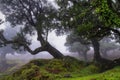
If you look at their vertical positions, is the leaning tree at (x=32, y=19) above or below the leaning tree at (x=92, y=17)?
above

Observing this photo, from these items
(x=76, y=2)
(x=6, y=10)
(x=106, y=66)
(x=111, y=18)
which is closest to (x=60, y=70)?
(x=106, y=66)

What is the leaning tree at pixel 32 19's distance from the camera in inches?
1663

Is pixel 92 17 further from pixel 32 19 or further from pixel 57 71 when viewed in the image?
pixel 32 19

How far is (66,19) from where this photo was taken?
121 feet

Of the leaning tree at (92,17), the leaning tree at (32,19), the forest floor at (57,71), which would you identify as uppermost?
the leaning tree at (32,19)

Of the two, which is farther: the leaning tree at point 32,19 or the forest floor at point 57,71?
the leaning tree at point 32,19

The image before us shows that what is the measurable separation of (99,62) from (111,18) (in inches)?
678

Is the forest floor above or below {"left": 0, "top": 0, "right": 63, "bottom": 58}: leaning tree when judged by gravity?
below

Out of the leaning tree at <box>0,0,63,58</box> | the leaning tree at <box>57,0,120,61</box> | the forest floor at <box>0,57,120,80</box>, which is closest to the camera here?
the leaning tree at <box>57,0,120,61</box>

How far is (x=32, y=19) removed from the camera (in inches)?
1743

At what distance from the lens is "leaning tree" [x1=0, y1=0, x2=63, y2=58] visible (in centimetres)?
4225

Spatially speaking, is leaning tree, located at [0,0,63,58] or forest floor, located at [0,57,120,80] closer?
forest floor, located at [0,57,120,80]

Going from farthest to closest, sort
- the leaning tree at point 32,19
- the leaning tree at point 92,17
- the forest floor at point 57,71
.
→ 1. the leaning tree at point 32,19
2. the forest floor at point 57,71
3. the leaning tree at point 92,17

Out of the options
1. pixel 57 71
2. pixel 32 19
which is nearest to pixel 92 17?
pixel 57 71
